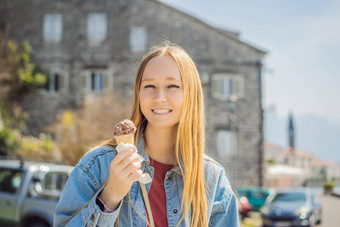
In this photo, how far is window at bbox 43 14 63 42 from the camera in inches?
1098

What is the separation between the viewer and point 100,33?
27734 mm

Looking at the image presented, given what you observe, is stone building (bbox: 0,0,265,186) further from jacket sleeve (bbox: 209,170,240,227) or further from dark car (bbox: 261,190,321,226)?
jacket sleeve (bbox: 209,170,240,227)

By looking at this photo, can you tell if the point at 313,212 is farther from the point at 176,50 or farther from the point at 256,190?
the point at 176,50

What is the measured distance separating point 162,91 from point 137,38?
25736 millimetres

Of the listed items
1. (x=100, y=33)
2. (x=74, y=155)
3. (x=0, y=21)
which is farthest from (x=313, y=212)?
(x=0, y=21)

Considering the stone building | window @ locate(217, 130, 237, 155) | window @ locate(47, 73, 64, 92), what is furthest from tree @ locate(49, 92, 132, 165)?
window @ locate(217, 130, 237, 155)

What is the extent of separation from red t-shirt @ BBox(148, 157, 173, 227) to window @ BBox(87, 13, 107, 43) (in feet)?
85.9

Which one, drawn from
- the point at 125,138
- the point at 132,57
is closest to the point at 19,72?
the point at 132,57

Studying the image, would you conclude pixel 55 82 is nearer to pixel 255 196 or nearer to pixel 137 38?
pixel 137 38

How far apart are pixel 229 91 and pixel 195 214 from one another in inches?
992

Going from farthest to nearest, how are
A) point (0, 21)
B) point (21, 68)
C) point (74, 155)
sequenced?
1. point (0, 21)
2. point (21, 68)
3. point (74, 155)

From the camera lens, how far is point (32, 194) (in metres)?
9.00

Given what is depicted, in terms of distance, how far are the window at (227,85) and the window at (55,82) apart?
9778 millimetres

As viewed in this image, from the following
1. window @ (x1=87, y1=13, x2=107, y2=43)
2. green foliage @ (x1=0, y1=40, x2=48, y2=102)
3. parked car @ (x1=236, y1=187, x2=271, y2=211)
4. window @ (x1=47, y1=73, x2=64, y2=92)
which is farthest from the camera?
window @ (x1=87, y1=13, x2=107, y2=43)
